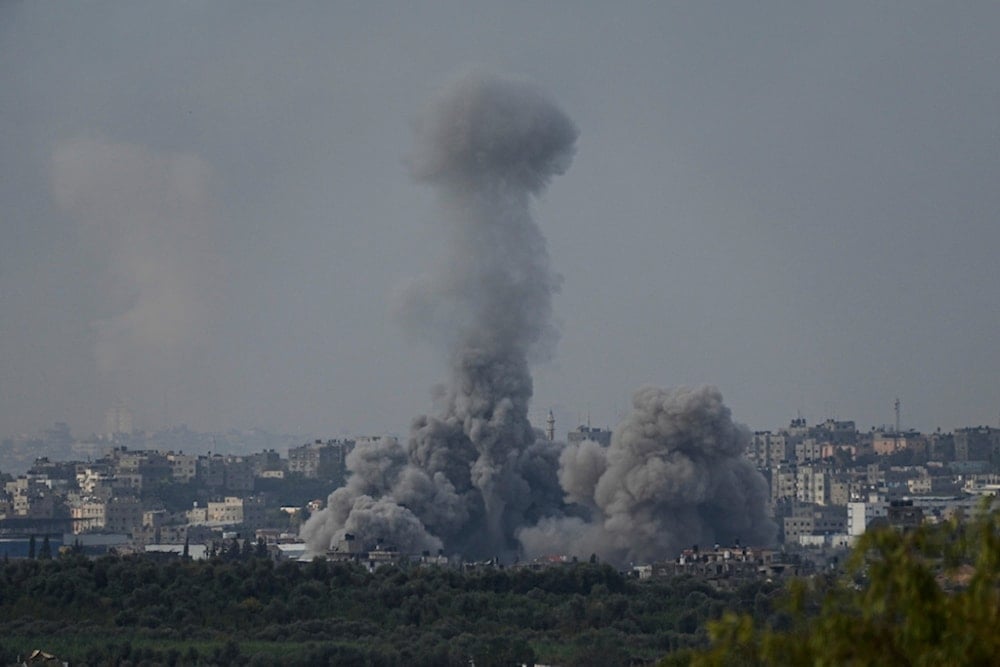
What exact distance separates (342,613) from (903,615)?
55352 millimetres

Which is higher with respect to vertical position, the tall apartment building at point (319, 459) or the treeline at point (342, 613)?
the tall apartment building at point (319, 459)

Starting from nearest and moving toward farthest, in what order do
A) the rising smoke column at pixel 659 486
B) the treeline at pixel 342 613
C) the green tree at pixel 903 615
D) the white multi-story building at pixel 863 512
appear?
1. the green tree at pixel 903 615
2. the treeline at pixel 342 613
3. the rising smoke column at pixel 659 486
4. the white multi-story building at pixel 863 512

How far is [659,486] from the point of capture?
8475cm

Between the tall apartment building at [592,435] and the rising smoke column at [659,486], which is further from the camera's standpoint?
the tall apartment building at [592,435]

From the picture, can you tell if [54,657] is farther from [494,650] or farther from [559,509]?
[559,509]

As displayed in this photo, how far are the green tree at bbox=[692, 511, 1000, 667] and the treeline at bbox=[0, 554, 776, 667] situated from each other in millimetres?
42189

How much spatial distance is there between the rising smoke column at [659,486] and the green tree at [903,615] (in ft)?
214

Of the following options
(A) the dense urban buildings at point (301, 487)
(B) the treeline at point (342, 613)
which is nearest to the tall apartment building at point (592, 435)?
(A) the dense urban buildings at point (301, 487)

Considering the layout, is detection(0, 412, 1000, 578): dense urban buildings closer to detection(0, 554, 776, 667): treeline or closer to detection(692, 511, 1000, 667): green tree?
detection(0, 554, 776, 667): treeline

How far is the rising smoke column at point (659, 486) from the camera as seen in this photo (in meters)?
85.7

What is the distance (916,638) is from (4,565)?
64.1 meters

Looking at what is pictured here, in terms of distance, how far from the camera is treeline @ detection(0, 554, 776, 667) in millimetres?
62906

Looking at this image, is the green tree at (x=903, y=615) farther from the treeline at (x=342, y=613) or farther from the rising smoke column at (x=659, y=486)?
the rising smoke column at (x=659, y=486)

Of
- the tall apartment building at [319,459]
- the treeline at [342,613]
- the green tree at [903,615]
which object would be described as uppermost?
the tall apartment building at [319,459]
